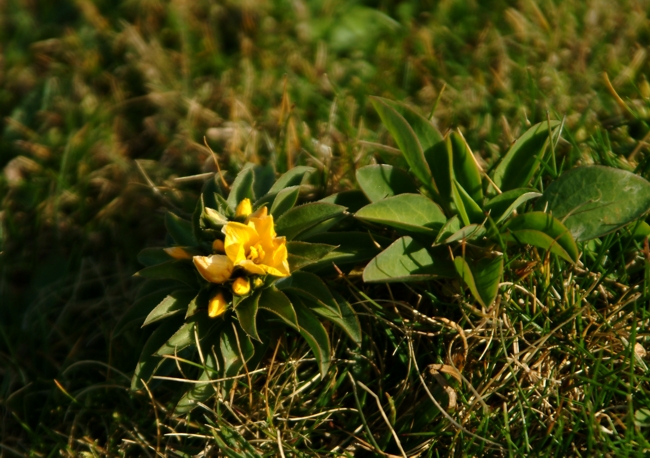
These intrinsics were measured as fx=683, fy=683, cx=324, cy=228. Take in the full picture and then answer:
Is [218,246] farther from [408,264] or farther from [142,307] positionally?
[408,264]

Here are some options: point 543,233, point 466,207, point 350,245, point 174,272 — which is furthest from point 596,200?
point 174,272

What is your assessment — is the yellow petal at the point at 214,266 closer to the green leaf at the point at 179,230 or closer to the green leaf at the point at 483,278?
the green leaf at the point at 179,230

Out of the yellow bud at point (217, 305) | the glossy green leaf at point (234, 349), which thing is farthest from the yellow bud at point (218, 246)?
the glossy green leaf at point (234, 349)

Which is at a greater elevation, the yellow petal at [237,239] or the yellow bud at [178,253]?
the yellow petal at [237,239]

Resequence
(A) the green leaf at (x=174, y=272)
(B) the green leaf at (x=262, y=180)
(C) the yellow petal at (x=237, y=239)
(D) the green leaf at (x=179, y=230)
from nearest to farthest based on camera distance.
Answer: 1. (C) the yellow petal at (x=237, y=239)
2. (A) the green leaf at (x=174, y=272)
3. (D) the green leaf at (x=179, y=230)
4. (B) the green leaf at (x=262, y=180)

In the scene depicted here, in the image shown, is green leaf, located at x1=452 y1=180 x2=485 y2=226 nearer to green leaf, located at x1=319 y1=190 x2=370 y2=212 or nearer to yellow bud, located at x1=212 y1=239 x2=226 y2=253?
green leaf, located at x1=319 y1=190 x2=370 y2=212

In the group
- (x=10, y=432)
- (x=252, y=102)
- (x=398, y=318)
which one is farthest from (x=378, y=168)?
(x=10, y=432)

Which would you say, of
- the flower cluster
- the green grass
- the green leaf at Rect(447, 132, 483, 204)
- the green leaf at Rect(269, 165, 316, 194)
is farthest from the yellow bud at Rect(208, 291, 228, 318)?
the green leaf at Rect(447, 132, 483, 204)

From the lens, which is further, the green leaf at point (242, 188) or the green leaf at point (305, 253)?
the green leaf at point (242, 188)
